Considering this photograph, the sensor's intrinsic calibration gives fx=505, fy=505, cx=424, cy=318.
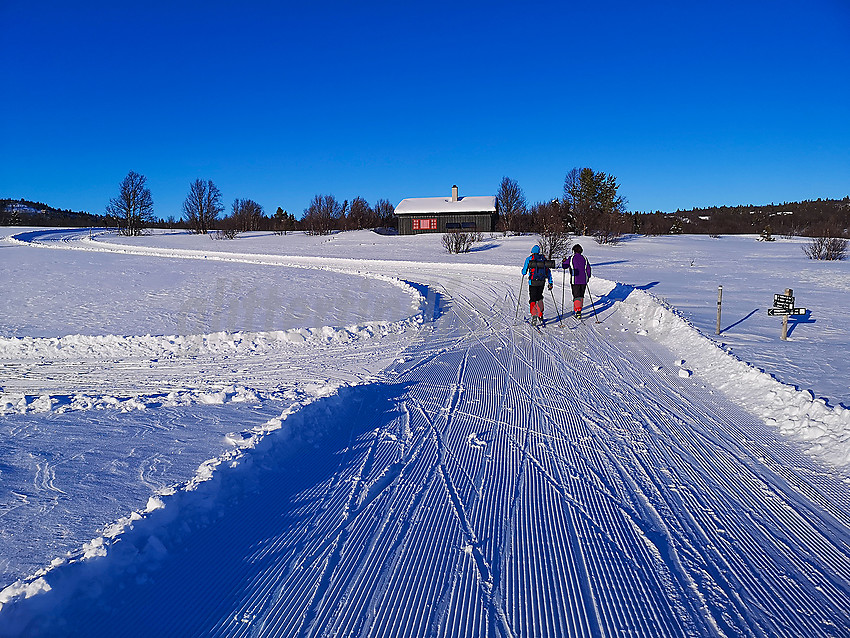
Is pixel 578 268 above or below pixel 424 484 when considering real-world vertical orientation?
above

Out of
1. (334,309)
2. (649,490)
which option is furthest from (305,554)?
(334,309)

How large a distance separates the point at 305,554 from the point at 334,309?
35.0 feet

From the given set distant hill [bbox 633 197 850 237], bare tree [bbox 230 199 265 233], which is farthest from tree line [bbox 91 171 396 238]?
distant hill [bbox 633 197 850 237]

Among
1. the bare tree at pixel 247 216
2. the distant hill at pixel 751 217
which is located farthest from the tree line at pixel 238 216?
the distant hill at pixel 751 217

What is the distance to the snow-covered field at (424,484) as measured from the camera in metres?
2.94

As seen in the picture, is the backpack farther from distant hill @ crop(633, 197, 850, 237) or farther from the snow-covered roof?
distant hill @ crop(633, 197, 850, 237)

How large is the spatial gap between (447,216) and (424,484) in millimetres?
61601

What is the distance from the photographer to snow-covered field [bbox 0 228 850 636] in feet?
9.63

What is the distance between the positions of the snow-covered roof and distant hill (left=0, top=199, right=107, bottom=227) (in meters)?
60.1

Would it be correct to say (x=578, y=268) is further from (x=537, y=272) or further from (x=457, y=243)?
(x=457, y=243)

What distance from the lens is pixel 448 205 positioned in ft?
213

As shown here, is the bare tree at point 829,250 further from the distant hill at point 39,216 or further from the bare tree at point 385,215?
the distant hill at point 39,216

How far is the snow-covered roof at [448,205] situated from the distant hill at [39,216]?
60.1 meters

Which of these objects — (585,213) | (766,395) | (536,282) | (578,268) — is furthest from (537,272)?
(585,213)
